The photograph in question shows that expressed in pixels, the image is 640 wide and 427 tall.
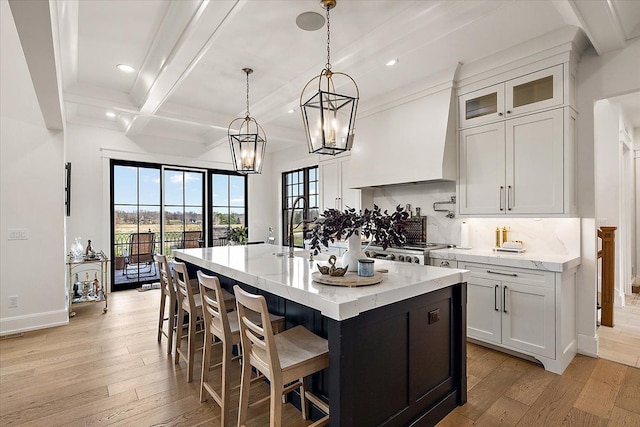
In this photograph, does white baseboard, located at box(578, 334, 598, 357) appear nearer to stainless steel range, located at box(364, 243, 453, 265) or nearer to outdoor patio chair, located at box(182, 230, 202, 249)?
stainless steel range, located at box(364, 243, 453, 265)

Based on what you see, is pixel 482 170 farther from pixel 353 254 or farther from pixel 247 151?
pixel 247 151

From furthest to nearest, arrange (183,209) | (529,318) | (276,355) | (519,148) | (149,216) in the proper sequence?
1. (183,209)
2. (149,216)
3. (519,148)
4. (529,318)
5. (276,355)

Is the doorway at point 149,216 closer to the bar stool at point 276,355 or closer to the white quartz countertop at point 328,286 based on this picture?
the white quartz countertop at point 328,286

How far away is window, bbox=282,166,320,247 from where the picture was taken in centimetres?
646

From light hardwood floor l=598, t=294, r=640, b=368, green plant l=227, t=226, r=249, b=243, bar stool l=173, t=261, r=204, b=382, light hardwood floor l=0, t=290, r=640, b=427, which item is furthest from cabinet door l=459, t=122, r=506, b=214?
green plant l=227, t=226, r=249, b=243

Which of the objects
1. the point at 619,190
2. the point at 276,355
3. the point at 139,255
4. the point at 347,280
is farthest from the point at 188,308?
the point at 619,190

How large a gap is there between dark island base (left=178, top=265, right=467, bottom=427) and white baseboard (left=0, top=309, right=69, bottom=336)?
327 cm

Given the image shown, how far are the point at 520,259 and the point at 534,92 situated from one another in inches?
60.4

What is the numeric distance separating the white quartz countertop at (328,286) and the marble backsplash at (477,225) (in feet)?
5.37

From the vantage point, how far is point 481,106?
3381 mm

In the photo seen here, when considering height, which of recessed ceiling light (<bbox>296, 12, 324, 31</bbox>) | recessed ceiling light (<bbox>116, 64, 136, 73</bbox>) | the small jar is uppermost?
recessed ceiling light (<bbox>116, 64, 136, 73</bbox>)

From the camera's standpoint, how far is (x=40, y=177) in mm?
3932

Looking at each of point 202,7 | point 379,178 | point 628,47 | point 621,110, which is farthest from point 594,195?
point 202,7

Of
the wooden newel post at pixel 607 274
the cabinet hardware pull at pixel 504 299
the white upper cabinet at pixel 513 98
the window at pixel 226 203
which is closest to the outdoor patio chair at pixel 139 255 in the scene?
the window at pixel 226 203
